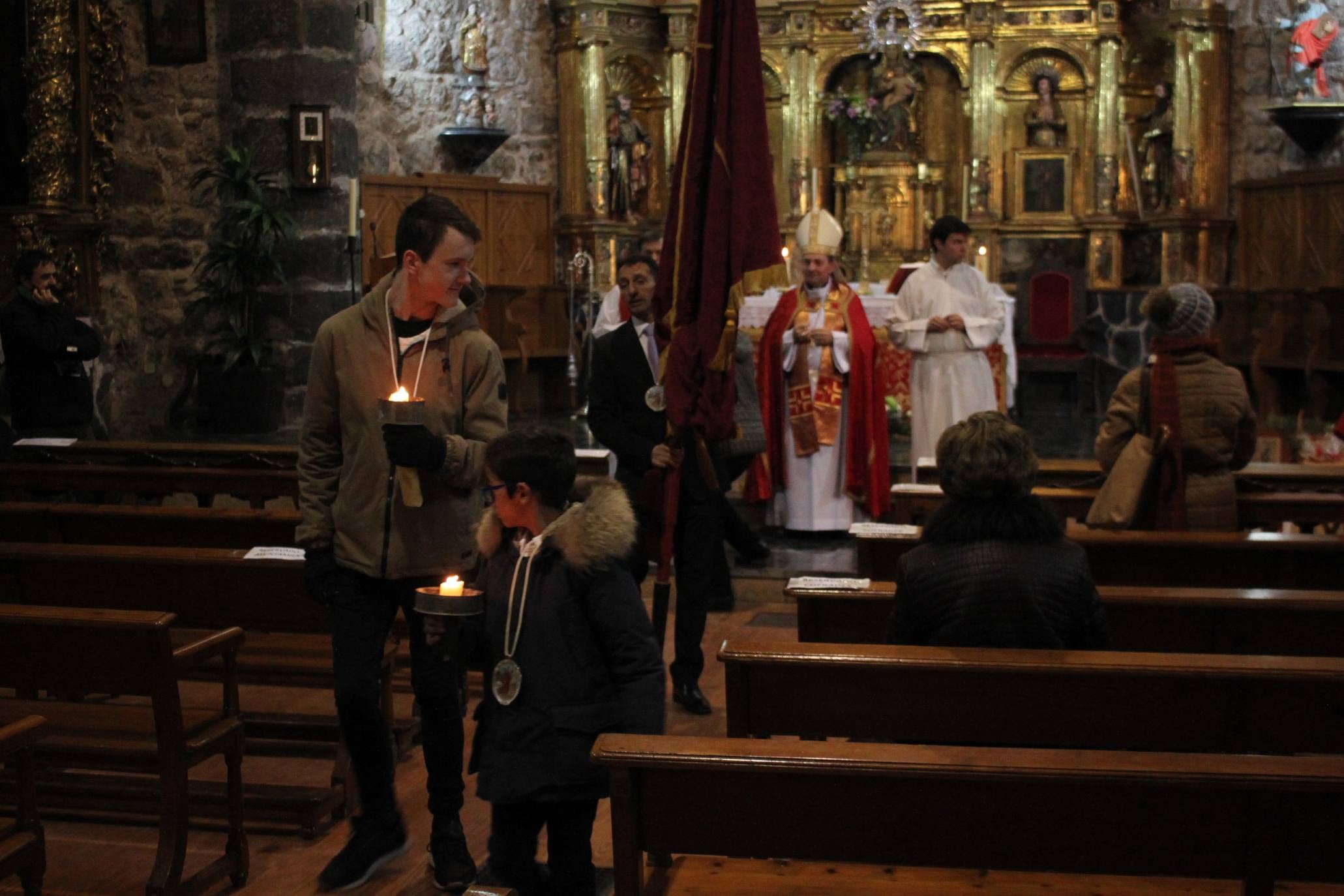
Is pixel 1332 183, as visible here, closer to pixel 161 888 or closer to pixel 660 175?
pixel 660 175

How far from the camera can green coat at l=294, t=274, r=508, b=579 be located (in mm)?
3504

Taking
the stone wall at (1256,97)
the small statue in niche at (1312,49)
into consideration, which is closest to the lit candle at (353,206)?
the small statue in niche at (1312,49)

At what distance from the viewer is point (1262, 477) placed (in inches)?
238

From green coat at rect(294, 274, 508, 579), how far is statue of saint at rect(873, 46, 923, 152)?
1239 centimetres

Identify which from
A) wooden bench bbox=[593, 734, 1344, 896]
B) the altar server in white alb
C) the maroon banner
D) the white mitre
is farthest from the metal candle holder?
the altar server in white alb

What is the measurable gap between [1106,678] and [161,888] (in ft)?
7.13

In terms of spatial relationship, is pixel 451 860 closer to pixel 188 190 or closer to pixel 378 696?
pixel 378 696

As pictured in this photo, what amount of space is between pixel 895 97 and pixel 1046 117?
1516mm

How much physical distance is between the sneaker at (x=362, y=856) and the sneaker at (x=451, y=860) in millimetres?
127

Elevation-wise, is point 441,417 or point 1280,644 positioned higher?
point 441,417

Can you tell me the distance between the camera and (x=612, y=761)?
250 cm

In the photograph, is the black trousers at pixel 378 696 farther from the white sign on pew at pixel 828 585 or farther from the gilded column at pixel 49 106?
the gilded column at pixel 49 106

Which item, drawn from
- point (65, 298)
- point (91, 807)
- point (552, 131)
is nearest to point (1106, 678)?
point (91, 807)

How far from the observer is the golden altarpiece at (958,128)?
580 inches
